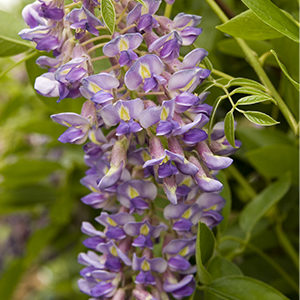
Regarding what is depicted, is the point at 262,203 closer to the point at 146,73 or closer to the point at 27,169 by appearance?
the point at 146,73

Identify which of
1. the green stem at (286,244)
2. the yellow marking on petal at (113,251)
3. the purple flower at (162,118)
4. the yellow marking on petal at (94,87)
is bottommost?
the green stem at (286,244)

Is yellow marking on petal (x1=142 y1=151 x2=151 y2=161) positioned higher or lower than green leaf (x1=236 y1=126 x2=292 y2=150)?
higher

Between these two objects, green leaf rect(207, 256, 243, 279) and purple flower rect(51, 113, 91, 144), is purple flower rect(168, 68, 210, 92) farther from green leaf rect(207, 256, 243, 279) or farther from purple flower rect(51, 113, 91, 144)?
green leaf rect(207, 256, 243, 279)

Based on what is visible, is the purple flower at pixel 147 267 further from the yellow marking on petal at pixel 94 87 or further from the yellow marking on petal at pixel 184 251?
the yellow marking on petal at pixel 94 87

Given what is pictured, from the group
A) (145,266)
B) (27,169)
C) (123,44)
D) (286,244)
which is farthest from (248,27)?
(27,169)

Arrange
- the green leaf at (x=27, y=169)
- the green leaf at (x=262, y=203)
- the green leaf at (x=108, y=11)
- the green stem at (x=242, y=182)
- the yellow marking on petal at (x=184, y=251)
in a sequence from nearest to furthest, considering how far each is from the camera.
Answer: the green leaf at (x=108, y=11) < the yellow marking on petal at (x=184, y=251) < the green leaf at (x=262, y=203) < the green stem at (x=242, y=182) < the green leaf at (x=27, y=169)

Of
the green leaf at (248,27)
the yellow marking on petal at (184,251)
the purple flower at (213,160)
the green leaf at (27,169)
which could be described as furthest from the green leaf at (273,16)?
the green leaf at (27,169)

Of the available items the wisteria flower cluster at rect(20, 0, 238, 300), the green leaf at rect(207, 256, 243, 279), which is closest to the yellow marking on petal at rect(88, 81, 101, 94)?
the wisteria flower cluster at rect(20, 0, 238, 300)
